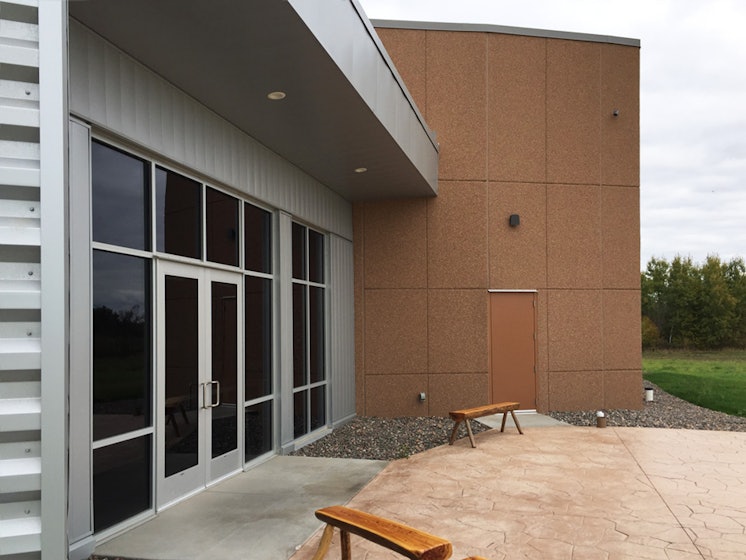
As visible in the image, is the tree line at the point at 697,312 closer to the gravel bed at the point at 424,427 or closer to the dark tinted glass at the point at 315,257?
the gravel bed at the point at 424,427

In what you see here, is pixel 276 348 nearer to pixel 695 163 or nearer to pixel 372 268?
pixel 372 268

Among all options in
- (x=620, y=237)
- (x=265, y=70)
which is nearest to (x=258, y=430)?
(x=265, y=70)

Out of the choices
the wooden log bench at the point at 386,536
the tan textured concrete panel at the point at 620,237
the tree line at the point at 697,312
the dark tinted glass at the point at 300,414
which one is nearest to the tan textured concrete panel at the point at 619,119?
the tan textured concrete panel at the point at 620,237

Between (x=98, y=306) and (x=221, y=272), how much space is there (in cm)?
206

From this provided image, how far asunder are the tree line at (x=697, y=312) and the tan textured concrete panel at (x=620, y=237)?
20130 millimetres

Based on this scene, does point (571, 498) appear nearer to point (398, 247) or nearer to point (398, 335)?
point (398, 335)

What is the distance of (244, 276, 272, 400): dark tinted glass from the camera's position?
7359mm

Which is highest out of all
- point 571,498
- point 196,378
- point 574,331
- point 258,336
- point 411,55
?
point 411,55

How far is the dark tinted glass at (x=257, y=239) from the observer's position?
292 inches

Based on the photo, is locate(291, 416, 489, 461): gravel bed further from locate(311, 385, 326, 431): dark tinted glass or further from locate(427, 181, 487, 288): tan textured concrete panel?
locate(427, 181, 487, 288): tan textured concrete panel

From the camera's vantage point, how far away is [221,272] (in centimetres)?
674

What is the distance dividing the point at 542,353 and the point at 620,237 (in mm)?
2736

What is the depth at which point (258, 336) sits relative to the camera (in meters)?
7.65

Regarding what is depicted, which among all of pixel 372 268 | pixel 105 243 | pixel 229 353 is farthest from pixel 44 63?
pixel 372 268
